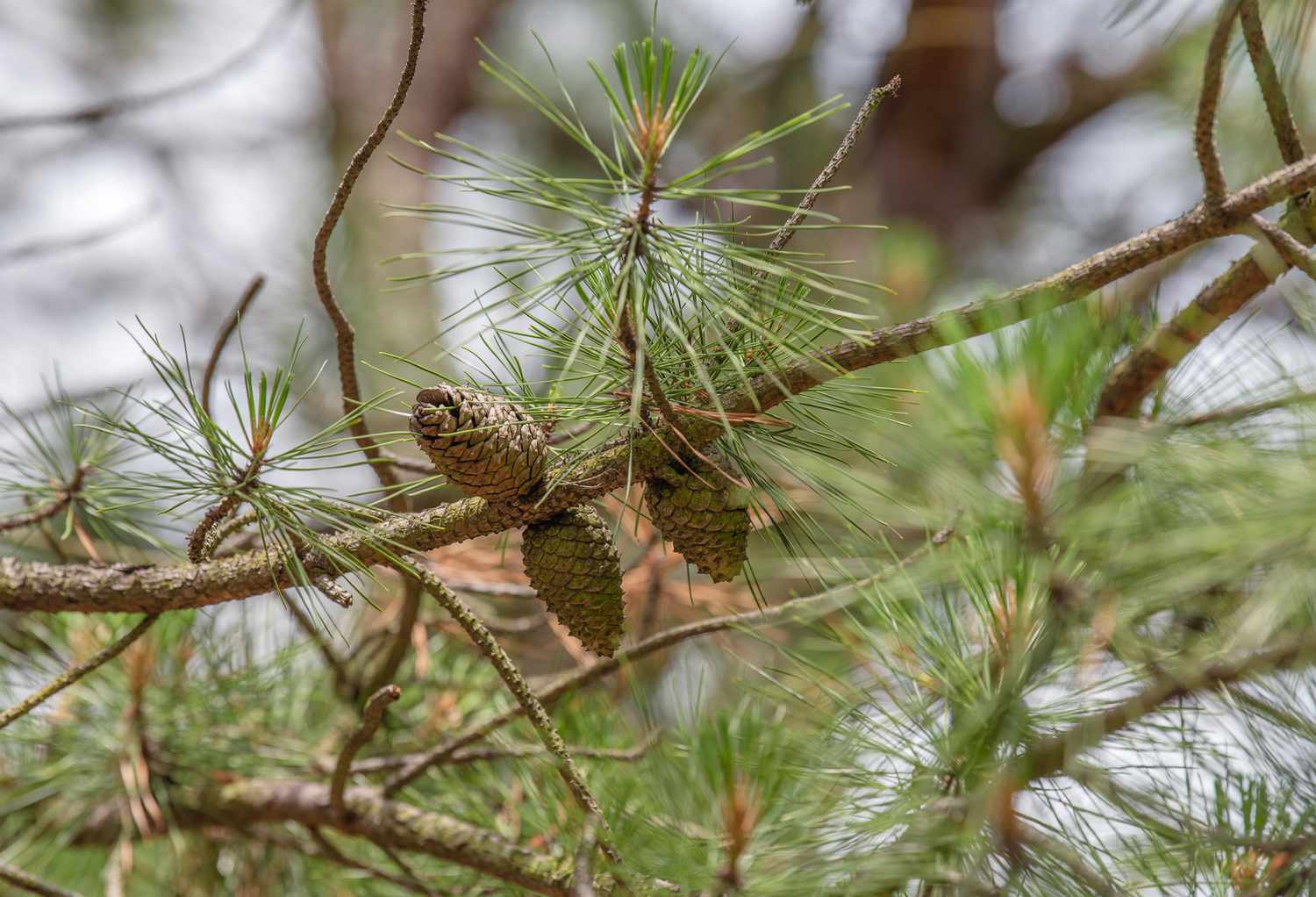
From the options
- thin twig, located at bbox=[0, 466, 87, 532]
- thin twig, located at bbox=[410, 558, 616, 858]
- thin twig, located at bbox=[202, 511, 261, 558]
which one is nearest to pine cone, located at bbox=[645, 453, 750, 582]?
thin twig, located at bbox=[410, 558, 616, 858]

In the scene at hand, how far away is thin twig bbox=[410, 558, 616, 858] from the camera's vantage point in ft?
1.67

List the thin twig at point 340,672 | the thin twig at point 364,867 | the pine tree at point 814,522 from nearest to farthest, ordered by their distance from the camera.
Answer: the pine tree at point 814,522
the thin twig at point 364,867
the thin twig at point 340,672

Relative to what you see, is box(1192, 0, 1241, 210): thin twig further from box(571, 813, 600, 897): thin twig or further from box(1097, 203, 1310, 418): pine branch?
box(571, 813, 600, 897): thin twig

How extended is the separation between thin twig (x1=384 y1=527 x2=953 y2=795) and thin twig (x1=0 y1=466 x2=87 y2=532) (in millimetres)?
311

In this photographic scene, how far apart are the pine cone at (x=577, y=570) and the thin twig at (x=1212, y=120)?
328 millimetres

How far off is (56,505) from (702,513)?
515 millimetres

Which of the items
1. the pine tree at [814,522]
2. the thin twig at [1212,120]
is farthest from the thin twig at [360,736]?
the thin twig at [1212,120]

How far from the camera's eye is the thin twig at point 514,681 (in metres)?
0.51

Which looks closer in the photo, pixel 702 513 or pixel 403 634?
pixel 702 513

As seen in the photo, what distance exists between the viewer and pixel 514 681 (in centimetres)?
52

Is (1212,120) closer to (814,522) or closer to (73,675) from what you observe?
(814,522)

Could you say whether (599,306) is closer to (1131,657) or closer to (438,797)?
(1131,657)

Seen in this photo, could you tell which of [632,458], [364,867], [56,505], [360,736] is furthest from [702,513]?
[56,505]

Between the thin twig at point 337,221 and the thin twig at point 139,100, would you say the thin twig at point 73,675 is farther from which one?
the thin twig at point 139,100
